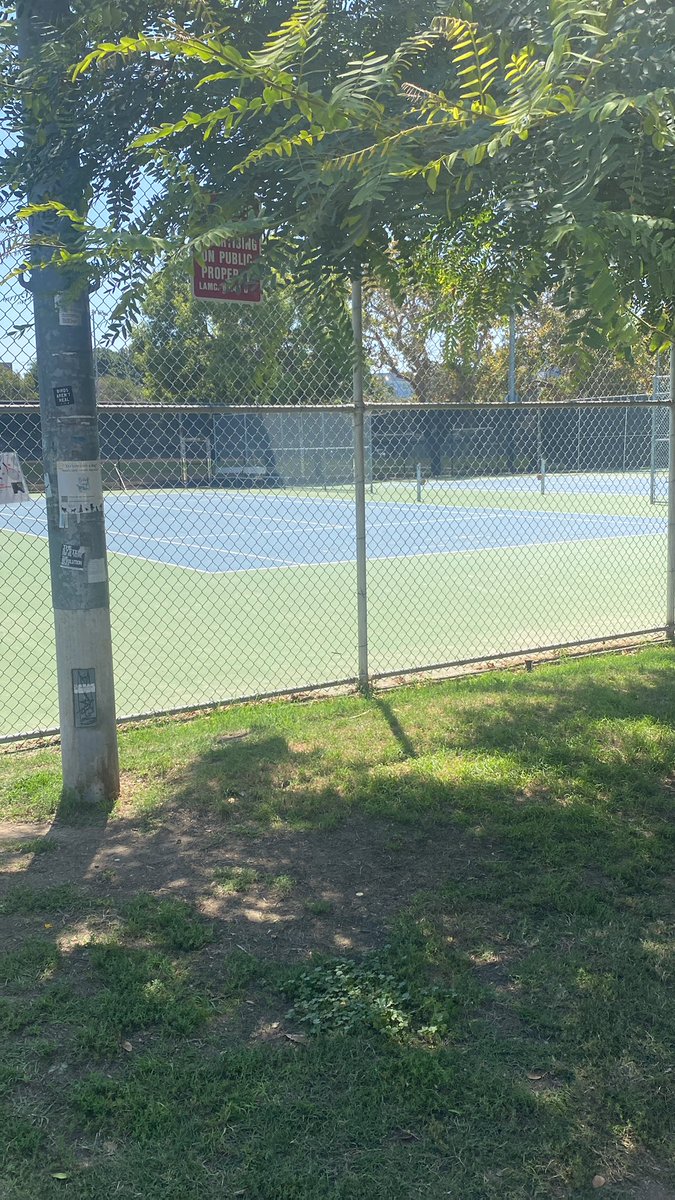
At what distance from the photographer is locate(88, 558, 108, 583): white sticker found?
5.09m

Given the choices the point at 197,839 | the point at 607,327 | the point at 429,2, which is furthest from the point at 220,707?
the point at 607,327

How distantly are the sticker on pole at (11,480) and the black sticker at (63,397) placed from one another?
1.49 feet

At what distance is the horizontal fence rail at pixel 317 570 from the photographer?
844 cm

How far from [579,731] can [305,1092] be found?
11.8ft

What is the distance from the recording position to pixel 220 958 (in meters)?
3.79

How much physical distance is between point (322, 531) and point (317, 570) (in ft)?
22.3

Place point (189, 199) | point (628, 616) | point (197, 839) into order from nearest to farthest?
point (189, 199) < point (197, 839) < point (628, 616)

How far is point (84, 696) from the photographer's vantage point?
16.9 ft

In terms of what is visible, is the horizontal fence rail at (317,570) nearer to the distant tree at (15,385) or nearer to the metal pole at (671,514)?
the metal pole at (671,514)

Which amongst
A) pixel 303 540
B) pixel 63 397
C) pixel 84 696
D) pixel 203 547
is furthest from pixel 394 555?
pixel 63 397

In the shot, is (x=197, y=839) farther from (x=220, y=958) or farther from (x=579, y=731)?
(x=579, y=731)

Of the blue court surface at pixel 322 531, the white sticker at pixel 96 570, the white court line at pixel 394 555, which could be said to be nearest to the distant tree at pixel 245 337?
the white sticker at pixel 96 570

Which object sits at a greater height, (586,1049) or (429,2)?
(429,2)

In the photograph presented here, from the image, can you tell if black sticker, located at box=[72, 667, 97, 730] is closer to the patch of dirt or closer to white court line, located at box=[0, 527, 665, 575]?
the patch of dirt
